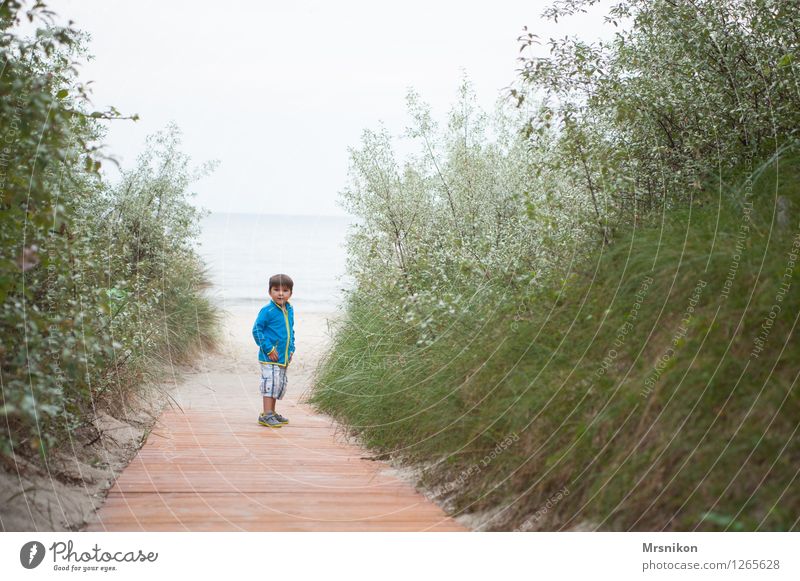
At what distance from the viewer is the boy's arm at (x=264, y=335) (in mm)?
5582

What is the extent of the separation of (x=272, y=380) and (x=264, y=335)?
1.19 feet

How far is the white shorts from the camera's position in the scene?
5.41m

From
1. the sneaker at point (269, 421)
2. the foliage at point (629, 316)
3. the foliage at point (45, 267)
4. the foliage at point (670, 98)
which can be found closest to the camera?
the foliage at point (629, 316)

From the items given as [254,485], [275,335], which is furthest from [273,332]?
[254,485]

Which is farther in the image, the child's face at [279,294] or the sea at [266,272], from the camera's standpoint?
the sea at [266,272]

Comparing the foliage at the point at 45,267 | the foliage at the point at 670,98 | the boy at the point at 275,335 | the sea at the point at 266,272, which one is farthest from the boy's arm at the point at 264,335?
the foliage at the point at 670,98

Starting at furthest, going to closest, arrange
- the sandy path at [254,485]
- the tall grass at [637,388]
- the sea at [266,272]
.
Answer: the sea at [266,272], the sandy path at [254,485], the tall grass at [637,388]

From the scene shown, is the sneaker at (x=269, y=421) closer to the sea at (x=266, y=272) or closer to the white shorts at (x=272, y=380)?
the white shorts at (x=272, y=380)

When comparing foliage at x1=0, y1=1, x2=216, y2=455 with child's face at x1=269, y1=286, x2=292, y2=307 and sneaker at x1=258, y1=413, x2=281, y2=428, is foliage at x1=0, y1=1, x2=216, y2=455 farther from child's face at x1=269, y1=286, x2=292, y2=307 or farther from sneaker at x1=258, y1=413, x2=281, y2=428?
child's face at x1=269, y1=286, x2=292, y2=307

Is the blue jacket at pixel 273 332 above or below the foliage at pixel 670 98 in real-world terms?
below

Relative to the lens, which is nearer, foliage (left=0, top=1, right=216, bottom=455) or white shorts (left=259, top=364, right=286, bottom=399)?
foliage (left=0, top=1, right=216, bottom=455)

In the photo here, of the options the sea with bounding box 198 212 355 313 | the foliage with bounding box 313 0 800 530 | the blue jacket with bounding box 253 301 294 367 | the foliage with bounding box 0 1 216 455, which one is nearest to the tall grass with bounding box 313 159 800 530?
the foliage with bounding box 313 0 800 530

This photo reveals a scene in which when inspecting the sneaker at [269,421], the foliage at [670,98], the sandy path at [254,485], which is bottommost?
the sneaker at [269,421]

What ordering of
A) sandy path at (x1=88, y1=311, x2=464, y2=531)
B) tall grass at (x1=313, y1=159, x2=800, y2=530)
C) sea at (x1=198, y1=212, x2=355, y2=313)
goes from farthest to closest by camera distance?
sea at (x1=198, y1=212, x2=355, y2=313) → sandy path at (x1=88, y1=311, x2=464, y2=531) → tall grass at (x1=313, y1=159, x2=800, y2=530)
